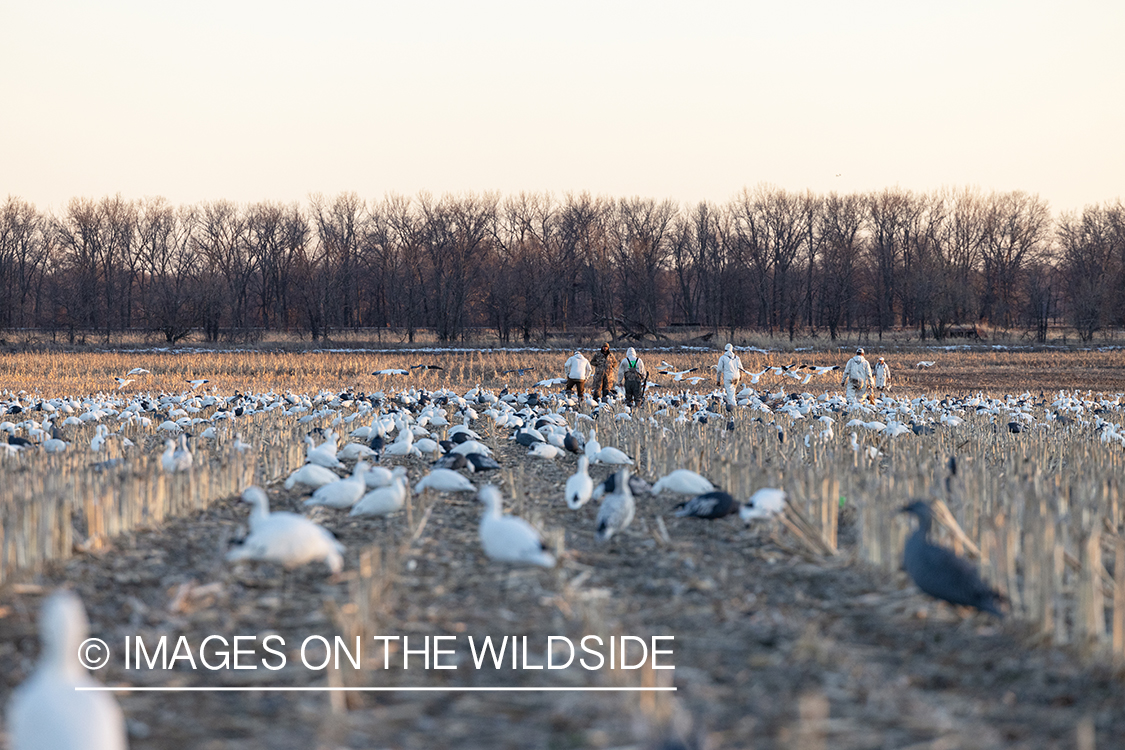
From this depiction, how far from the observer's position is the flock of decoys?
8.04ft

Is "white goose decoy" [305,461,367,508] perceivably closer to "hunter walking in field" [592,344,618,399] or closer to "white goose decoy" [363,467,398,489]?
"white goose decoy" [363,467,398,489]

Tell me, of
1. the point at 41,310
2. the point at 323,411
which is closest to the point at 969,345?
the point at 323,411

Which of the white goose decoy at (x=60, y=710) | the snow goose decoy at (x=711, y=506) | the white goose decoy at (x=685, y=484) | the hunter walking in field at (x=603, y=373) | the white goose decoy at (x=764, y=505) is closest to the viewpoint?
the white goose decoy at (x=60, y=710)

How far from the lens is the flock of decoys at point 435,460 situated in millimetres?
2451

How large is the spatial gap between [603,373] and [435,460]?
8.66 metres

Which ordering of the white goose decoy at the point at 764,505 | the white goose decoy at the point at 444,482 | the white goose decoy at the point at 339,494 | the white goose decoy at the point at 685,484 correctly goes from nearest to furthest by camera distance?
1. the white goose decoy at the point at 764,505
2. the white goose decoy at the point at 339,494
3. the white goose decoy at the point at 685,484
4. the white goose decoy at the point at 444,482

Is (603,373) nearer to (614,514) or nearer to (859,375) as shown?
(859,375)

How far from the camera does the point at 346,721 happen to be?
133 inches

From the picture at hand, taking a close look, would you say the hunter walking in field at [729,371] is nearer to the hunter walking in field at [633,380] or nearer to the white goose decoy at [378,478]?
the hunter walking in field at [633,380]

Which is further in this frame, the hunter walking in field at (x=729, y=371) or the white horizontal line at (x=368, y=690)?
the hunter walking in field at (x=729, y=371)

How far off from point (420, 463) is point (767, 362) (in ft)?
77.9

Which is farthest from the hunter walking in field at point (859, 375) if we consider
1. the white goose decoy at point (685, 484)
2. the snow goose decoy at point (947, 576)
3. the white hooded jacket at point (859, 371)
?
the snow goose decoy at point (947, 576)

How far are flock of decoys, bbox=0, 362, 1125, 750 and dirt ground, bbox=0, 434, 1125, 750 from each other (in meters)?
0.22

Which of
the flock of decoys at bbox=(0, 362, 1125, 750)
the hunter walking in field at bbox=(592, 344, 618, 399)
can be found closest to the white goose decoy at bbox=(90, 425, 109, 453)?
the flock of decoys at bbox=(0, 362, 1125, 750)
